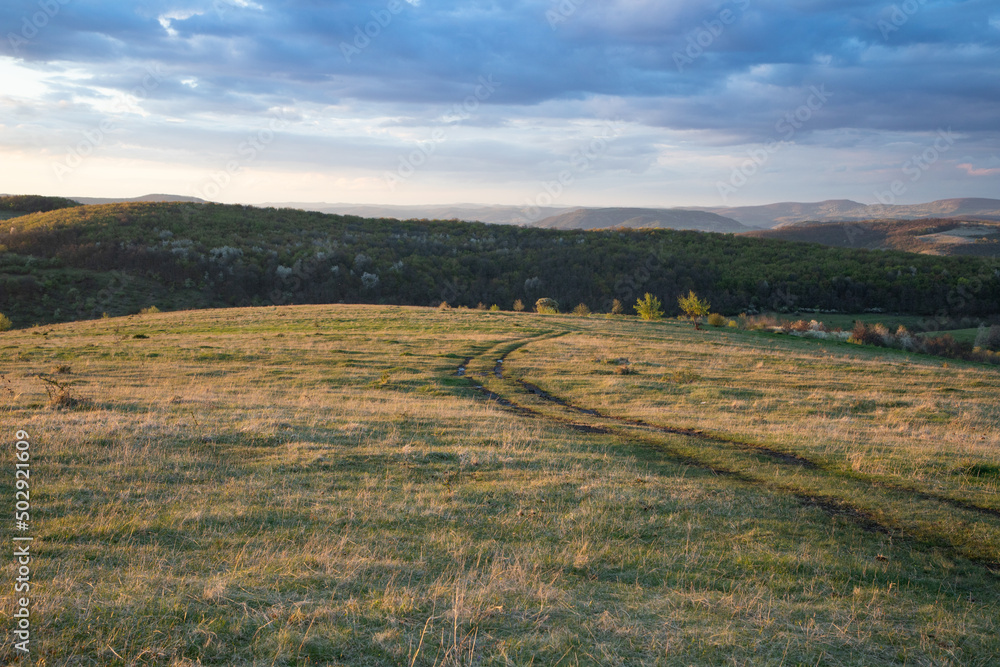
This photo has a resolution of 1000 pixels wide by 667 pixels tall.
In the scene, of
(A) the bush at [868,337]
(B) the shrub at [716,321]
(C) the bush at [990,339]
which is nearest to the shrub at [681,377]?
(B) the shrub at [716,321]

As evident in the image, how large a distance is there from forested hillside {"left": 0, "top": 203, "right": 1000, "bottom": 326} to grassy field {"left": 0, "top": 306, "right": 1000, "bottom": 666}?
2088 inches

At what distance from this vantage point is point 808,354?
3488cm

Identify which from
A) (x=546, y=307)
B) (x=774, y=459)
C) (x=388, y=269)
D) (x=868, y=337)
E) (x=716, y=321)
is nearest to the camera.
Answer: (x=774, y=459)

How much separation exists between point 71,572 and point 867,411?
22.0 m

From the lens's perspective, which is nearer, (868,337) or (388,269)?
(868,337)

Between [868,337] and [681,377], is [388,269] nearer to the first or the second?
[868,337]

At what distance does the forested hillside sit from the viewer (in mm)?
67750

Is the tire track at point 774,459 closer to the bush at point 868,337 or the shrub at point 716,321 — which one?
the shrub at point 716,321

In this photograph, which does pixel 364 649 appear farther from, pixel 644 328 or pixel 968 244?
pixel 968 244

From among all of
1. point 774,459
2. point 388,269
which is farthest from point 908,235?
point 774,459

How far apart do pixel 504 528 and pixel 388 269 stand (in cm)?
7783

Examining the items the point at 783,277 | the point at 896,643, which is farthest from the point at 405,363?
the point at 783,277

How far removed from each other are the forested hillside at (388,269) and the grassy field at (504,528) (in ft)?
174

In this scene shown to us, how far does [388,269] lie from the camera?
83.8 metres
